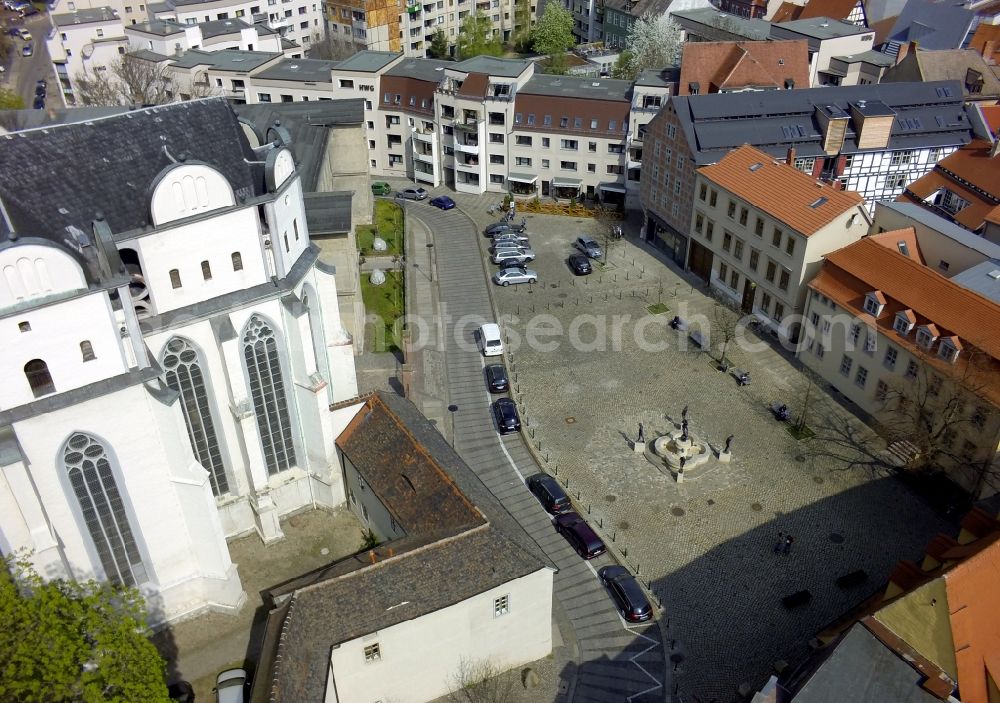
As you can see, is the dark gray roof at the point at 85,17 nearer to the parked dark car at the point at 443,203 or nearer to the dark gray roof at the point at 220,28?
the dark gray roof at the point at 220,28

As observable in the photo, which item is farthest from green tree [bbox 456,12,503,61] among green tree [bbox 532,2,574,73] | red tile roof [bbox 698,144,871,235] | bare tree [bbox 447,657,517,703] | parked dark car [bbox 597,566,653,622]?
bare tree [bbox 447,657,517,703]

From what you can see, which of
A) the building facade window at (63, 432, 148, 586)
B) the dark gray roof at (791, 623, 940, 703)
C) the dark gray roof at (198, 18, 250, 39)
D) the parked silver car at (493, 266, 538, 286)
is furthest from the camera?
the dark gray roof at (198, 18, 250, 39)

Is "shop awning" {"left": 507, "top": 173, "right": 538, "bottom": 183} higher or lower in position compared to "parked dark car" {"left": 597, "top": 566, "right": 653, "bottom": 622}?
higher

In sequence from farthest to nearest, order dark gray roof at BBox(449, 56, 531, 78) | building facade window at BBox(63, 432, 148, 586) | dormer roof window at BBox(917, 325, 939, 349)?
1. dark gray roof at BBox(449, 56, 531, 78)
2. dormer roof window at BBox(917, 325, 939, 349)
3. building facade window at BBox(63, 432, 148, 586)

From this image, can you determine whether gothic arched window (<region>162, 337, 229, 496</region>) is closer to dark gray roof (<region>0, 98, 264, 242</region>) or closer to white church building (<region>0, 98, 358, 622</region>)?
white church building (<region>0, 98, 358, 622</region>)

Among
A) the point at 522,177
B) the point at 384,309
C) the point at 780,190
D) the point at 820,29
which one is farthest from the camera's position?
the point at 820,29

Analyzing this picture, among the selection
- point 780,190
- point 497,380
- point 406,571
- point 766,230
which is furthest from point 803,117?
point 406,571

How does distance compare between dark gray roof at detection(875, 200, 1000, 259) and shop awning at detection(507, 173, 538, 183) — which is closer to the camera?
dark gray roof at detection(875, 200, 1000, 259)

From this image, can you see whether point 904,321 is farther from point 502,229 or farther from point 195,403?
point 195,403

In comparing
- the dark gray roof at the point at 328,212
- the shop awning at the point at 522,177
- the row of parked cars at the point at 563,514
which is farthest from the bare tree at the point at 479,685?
the shop awning at the point at 522,177
